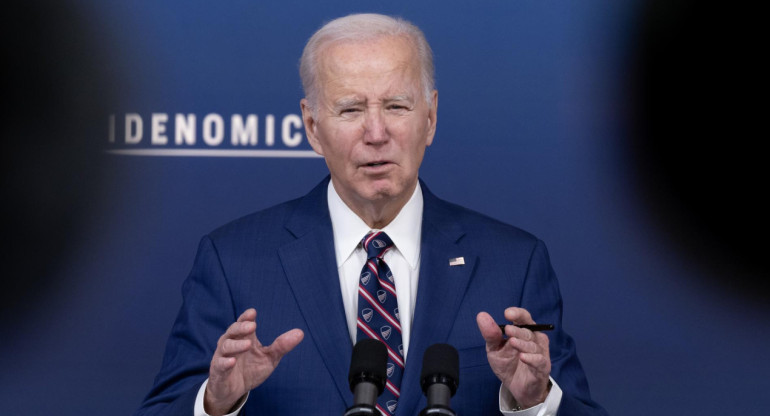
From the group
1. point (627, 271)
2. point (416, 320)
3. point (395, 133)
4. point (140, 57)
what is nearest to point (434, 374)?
point (416, 320)

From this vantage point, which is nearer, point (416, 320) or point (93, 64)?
point (416, 320)

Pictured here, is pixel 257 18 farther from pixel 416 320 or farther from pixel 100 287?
pixel 416 320

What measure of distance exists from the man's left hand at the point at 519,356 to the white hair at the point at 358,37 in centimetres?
80

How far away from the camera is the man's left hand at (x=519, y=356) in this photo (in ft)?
7.22

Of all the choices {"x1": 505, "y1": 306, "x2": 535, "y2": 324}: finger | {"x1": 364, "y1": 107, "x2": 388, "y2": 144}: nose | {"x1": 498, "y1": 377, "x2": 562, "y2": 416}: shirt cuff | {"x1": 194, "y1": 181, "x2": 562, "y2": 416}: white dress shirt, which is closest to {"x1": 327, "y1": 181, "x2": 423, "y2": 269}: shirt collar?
{"x1": 194, "y1": 181, "x2": 562, "y2": 416}: white dress shirt

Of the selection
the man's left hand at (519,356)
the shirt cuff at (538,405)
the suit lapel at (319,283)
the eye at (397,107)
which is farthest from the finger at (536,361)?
the eye at (397,107)

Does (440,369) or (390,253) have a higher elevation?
(390,253)

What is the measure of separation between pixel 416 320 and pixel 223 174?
49.0 inches

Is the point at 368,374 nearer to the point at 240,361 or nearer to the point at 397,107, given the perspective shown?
the point at 240,361

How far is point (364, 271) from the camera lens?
274cm

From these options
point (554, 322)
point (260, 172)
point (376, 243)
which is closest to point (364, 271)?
point (376, 243)

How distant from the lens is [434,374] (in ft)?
6.07

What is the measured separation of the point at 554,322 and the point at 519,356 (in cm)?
49

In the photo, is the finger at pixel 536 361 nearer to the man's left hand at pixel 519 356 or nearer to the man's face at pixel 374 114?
the man's left hand at pixel 519 356
